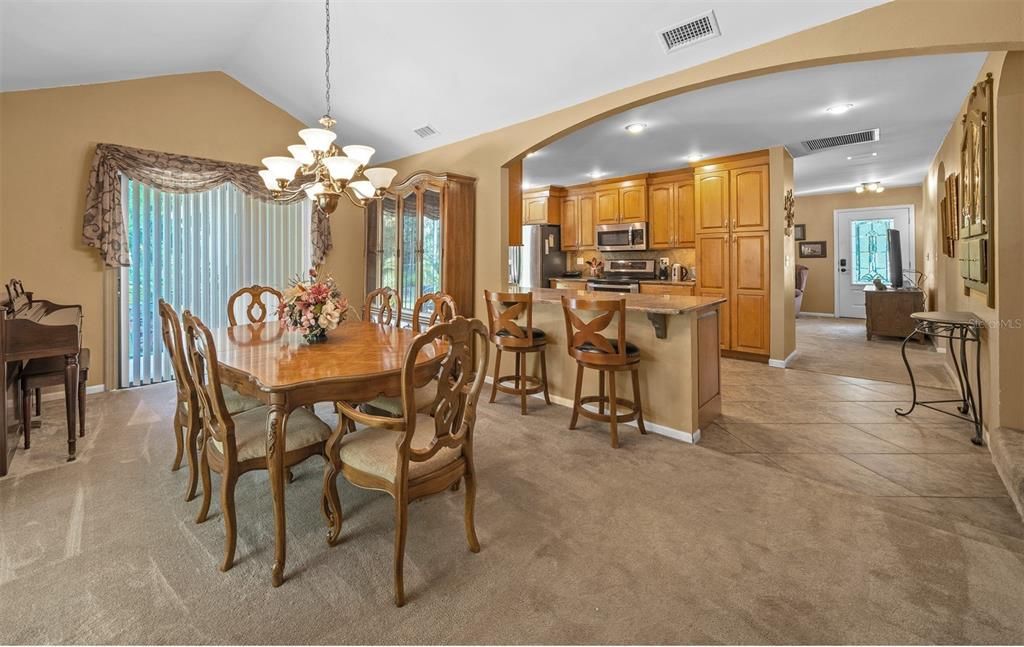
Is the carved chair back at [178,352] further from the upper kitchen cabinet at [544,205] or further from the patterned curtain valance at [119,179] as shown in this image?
the upper kitchen cabinet at [544,205]

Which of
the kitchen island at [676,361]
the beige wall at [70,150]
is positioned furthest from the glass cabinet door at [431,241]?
the beige wall at [70,150]

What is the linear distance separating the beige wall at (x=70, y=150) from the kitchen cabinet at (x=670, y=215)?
5307 mm

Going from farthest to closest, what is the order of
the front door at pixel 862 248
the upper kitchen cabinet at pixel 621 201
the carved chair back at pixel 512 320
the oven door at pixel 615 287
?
the front door at pixel 862 248, the upper kitchen cabinet at pixel 621 201, the oven door at pixel 615 287, the carved chair back at pixel 512 320

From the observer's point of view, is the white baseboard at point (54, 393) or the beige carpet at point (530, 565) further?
the white baseboard at point (54, 393)

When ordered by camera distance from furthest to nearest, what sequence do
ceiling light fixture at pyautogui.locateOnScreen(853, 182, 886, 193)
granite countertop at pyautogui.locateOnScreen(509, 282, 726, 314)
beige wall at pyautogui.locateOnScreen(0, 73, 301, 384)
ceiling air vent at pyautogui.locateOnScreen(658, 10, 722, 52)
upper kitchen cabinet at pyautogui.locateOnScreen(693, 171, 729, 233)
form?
ceiling light fixture at pyautogui.locateOnScreen(853, 182, 886, 193) < upper kitchen cabinet at pyautogui.locateOnScreen(693, 171, 729, 233) < beige wall at pyautogui.locateOnScreen(0, 73, 301, 384) < granite countertop at pyautogui.locateOnScreen(509, 282, 726, 314) < ceiling air vent at pyautogui.locateOnScreen(658, 10, 722, 52)

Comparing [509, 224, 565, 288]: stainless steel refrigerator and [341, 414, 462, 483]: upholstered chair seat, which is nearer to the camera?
[341, 414, 462, 483]: upholstered chair seat

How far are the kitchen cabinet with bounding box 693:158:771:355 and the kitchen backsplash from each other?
2.36ft

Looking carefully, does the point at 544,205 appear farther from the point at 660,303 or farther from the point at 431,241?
the point at 660,303

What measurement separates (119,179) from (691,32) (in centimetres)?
481

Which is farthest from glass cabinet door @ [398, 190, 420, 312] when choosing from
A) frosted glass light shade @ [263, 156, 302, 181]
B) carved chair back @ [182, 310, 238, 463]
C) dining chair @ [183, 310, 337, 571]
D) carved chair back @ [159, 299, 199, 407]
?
carved chair back @ [182, 310, 238, 463]

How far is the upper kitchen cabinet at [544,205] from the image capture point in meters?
7.64

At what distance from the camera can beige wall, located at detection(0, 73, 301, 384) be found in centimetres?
388

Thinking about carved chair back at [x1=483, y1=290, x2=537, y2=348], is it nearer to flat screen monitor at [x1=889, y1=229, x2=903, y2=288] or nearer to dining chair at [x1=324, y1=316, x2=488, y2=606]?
dining chair at [x1=324, y1=316, x2=488, y2=606]

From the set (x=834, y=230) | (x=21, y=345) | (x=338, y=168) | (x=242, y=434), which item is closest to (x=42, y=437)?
(x=21, y=345)
